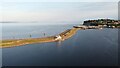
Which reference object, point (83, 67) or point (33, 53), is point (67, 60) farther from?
point (33, 53)

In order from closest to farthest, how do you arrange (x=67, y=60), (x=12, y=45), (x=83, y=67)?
(x=83, y=67) < (x=67, y=60) < (x=12, y=45)

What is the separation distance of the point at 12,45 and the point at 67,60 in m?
19.5

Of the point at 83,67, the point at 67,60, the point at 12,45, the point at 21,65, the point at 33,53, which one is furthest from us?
the point at 12,45

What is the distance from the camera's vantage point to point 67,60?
32094 mm

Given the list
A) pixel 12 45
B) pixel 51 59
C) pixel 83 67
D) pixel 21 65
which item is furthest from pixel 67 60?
pixel 12 45

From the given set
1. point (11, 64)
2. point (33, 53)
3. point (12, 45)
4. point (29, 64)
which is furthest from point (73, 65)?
point (12, 45)

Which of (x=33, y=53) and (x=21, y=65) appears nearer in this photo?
(x=21, y=65)

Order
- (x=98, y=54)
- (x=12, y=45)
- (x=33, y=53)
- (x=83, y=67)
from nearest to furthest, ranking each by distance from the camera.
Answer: (x=83, y=67) → (x=98, y=54) → (x=33, y=53) → (x=12, y=45)

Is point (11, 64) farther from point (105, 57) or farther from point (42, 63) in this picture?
point (105, 57)

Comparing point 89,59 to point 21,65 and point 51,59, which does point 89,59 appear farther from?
point 21,65

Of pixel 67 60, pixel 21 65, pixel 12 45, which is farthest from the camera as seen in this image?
pixel 12 45

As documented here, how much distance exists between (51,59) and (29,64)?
4.07 metres

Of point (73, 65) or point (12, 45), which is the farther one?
point (12, 45)

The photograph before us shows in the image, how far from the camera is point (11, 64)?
31.2 metres
